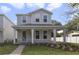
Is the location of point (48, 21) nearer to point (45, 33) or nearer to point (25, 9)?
point (45, 33)

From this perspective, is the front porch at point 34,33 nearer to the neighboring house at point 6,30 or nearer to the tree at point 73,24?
the neighboring house at point 6,30

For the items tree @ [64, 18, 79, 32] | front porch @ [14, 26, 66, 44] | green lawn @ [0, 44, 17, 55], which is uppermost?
tree @ [64, 18, 79, 32]

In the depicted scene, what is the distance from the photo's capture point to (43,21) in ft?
57.3

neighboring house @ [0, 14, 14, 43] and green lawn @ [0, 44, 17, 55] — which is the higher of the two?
neighboring house @ [0, 14, 14, 43]

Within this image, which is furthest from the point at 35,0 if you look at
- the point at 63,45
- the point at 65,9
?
the point at 63,45

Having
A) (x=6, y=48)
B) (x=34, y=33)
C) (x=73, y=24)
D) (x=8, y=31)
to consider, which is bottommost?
(x=6, y=48)

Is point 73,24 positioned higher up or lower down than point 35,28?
higher up

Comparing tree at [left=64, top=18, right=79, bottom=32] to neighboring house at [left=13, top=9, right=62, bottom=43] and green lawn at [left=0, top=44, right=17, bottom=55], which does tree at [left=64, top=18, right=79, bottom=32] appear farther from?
neighboring house at [left=13, top=9, right=62, bottom=43]

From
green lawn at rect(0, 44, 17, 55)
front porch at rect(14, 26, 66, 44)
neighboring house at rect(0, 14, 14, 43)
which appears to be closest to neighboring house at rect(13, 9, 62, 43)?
front porch at rect(14, 26, 66, 44)

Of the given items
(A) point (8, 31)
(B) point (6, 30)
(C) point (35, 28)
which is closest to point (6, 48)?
(A) point (8, 31)

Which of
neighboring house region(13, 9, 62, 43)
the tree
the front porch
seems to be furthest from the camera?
neighboring house region(13, 9, 62, 43)

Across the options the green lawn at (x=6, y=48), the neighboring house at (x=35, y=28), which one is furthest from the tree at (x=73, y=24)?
the neighboring house at (x=35, y=28)

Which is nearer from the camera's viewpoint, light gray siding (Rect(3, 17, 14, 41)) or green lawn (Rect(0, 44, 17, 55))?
green lawn (Rect(0, 44, 17, 55))

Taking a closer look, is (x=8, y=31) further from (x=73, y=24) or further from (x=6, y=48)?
(x=73, y=24)
